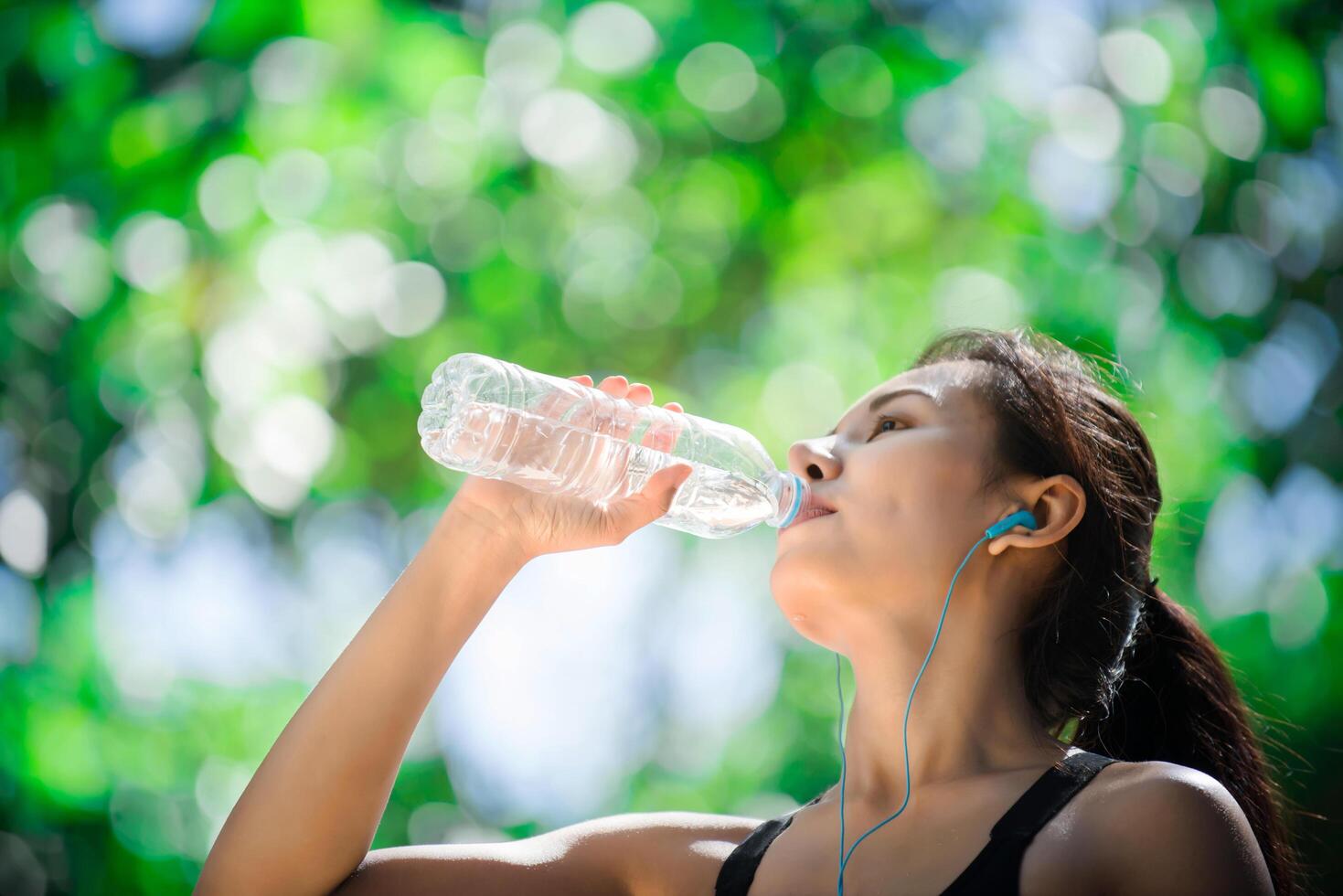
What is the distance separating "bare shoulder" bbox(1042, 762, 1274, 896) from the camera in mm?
1034

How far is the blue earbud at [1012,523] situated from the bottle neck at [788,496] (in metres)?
0.22

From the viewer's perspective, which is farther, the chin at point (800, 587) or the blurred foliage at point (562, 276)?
the blurred foliage at point (562, 276)

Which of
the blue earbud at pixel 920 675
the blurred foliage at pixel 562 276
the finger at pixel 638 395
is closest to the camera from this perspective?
the blue earbud at pixel 920 675

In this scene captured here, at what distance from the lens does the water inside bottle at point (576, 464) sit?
1.45 metres

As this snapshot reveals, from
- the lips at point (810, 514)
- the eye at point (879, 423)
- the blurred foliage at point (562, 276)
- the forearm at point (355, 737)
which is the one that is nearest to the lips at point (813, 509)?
the lips at point (810, 514)

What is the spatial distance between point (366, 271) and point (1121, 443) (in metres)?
2.07

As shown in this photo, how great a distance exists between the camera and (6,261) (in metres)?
2.80

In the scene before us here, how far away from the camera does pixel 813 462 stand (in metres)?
1.42

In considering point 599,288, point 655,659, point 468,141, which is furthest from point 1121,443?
point 468,141

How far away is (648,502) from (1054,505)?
489 millimetres

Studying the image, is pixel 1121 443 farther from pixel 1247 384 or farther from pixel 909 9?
pixel 909 9

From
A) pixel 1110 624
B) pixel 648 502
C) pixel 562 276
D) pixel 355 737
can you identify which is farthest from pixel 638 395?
pixel 562 276

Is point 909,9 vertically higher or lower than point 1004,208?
higher

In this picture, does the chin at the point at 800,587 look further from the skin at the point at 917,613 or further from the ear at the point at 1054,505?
the ear at the point at 1054,505
